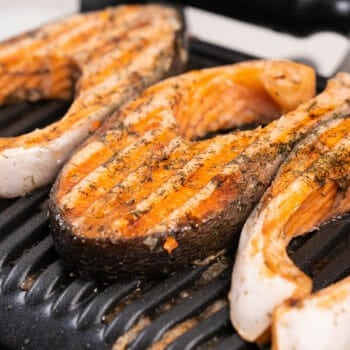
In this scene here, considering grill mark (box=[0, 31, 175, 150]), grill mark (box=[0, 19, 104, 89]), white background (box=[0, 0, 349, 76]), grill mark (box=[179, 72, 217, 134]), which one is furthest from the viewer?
white background (box=[0, 0, 349, 76])

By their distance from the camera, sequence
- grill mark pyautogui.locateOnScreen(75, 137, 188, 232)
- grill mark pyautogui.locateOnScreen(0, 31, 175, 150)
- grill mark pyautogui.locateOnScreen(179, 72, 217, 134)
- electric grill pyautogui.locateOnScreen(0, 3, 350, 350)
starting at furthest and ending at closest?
1. grill mark pyautogui.locateOnScreen(179, 72, 217, 134)
2. grill mark pyautogui.locateOnScreen(0, 31, 175, 150)
3. grill mark pyautogui.locateOnScreen(75, 137, 188, 232)
4. electric grill pyautogui.locateOnScreen(0, 3, 350, 350)

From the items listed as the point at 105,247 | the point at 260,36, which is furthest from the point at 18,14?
the point at 105,247

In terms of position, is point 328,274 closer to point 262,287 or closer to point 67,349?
point 262,287

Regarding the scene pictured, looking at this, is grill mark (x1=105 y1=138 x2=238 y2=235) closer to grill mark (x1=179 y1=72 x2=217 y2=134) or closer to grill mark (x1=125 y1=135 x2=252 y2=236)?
grill mark (x1=125 y1=135 x2=252 y2=236)

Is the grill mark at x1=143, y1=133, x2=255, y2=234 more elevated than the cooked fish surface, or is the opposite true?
the grill mark at x1=143, y1=133, x2=255, y2=234

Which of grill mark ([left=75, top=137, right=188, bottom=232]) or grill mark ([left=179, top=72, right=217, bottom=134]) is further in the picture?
grill mark ([left=179, top=72, right=217, bottom=134])

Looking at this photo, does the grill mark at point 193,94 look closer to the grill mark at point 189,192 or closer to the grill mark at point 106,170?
the grill mark at point 106,170

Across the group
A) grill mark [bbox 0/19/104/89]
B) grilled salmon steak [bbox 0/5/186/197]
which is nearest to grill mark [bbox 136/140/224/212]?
grilled salmon steak [bbox 0/5/186/197]

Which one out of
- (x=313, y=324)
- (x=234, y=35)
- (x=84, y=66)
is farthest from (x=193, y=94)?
(x=234, y=35)
